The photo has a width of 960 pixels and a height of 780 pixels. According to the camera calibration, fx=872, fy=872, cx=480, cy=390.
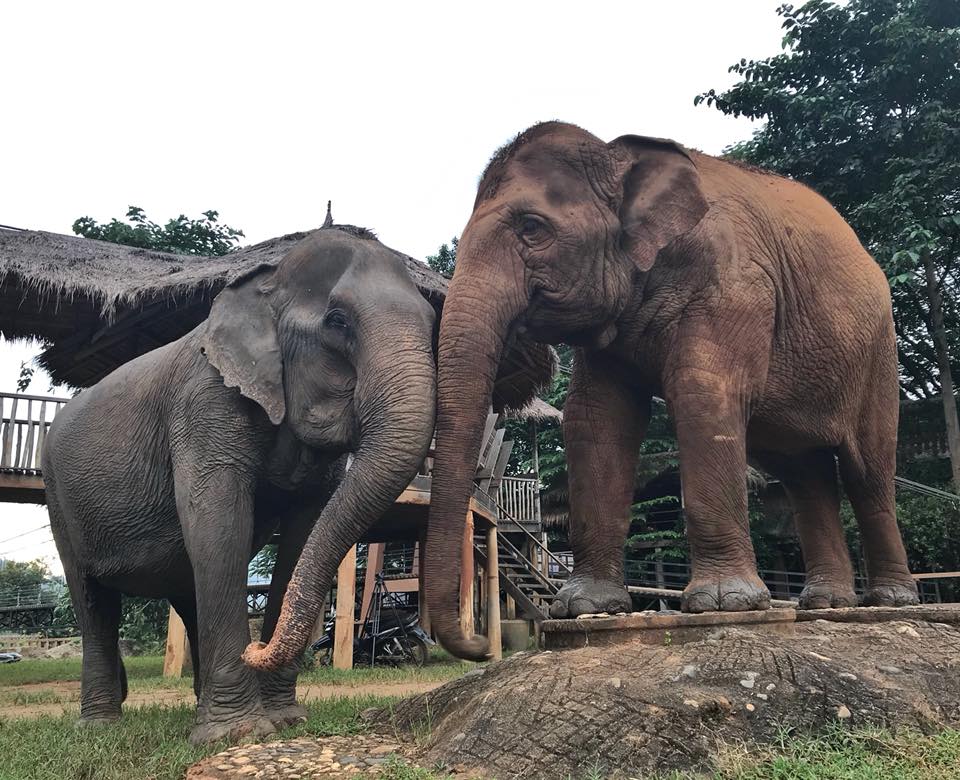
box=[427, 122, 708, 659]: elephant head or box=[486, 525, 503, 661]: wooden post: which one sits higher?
box=[427, 122, 708, 659]: elephant head

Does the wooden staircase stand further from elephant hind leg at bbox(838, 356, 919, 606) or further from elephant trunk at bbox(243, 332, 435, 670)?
elephant trunk at bbox(243, 332, 435, 670)

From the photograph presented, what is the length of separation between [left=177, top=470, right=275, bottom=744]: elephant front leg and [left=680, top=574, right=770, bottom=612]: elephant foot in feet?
7.14

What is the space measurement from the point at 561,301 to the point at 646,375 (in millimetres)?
807

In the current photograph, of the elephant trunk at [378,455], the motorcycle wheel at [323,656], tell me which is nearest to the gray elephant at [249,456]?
the elephant trunk at [378,455]

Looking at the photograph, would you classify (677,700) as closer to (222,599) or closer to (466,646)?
(466,646)

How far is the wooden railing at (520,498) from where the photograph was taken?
62.3 feet

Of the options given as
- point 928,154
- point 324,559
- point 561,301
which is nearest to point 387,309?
point 561,301

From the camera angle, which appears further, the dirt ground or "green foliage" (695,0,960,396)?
"green foliage" (695,0,960,396)

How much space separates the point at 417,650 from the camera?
49.0 ft

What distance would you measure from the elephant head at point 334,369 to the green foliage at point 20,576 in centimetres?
4573

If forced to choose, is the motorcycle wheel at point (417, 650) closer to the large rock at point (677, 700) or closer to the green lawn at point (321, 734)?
the green lawn at point (321, 734)

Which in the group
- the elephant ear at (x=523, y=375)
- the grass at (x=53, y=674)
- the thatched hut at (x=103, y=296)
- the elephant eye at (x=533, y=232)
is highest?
the thatched hut at (x=103, y=296)

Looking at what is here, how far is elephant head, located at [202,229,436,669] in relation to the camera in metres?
4.04

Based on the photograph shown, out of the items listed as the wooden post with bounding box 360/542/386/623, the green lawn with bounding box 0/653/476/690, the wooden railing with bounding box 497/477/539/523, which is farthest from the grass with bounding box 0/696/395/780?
the wooden railing with bounding box 497/477/539/523
